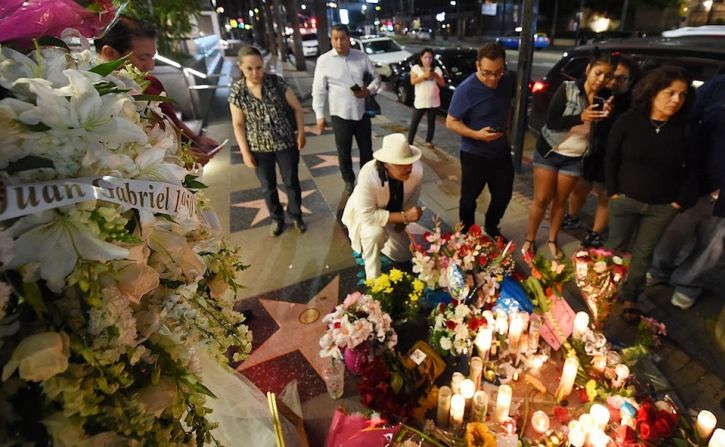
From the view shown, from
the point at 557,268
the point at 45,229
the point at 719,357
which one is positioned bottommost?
the point at 719,357

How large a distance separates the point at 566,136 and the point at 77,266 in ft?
11.4

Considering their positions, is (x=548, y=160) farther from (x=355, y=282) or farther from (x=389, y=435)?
(x=389, y=435)

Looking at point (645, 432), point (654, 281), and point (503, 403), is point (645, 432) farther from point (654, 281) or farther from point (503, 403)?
point (654, 281)

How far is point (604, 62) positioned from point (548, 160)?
83 centimetres

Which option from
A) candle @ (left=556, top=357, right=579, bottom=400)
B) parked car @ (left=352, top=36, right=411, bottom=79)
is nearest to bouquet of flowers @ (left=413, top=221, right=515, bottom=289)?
candle @ (left=556, top=357, right=579, bottom=400)

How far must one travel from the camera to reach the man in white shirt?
4430 millimetres

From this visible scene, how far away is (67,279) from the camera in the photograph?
0.71 metres

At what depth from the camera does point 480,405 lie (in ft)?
6.71

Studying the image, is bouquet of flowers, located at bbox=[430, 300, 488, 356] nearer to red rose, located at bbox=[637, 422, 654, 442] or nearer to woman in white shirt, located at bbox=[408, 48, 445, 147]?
red rose, located at bbox=[637, 422, 654, 442]

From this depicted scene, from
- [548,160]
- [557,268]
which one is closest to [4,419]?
A: [557,268]

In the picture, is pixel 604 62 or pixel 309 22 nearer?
pixel 604 62

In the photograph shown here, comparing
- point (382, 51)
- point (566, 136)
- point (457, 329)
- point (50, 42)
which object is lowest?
point (457, 329)

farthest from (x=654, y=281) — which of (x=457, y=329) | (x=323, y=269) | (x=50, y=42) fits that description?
(x=50, y=42)

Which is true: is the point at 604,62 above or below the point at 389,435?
above
